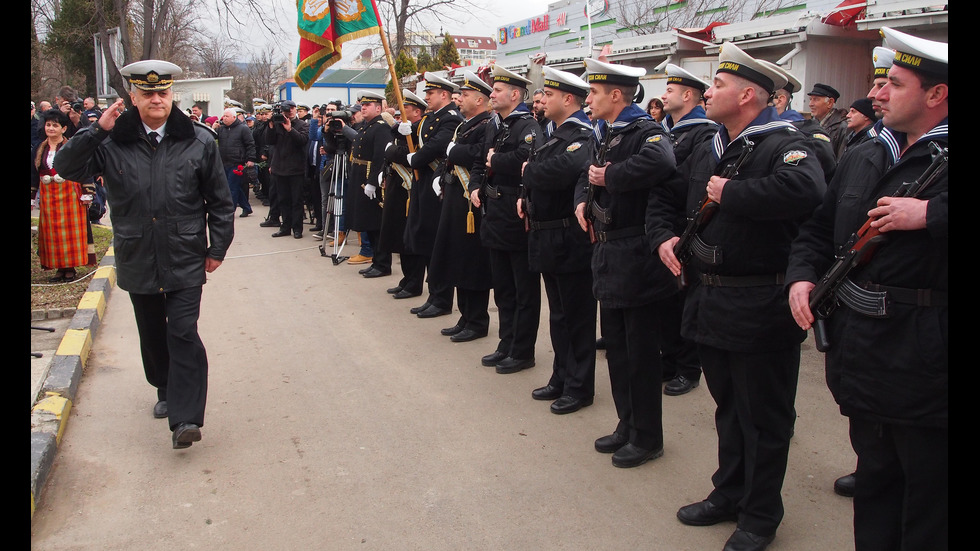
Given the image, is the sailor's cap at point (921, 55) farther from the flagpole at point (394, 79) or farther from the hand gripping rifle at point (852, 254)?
the flagpole at point (394, 79)

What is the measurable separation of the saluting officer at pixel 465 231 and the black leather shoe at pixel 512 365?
2.97ft

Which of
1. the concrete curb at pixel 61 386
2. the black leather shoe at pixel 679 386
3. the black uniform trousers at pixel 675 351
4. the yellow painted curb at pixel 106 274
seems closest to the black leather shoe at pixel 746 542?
the black leather shoe at pixel 679 386

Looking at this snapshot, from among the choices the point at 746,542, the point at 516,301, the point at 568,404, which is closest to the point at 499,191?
the point at 516,301

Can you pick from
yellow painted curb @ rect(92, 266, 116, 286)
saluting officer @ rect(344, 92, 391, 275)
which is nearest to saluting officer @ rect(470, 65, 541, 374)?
saluting officer @ rect(344, 92, 391, 275)

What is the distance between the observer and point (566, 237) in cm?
504

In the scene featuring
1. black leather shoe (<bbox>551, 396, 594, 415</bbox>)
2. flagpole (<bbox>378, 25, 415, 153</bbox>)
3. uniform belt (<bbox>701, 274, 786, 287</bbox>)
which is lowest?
black leather shoe (<bbox>551, 396, 594, 415</bbox>)

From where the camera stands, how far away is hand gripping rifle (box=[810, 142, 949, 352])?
8.14 ft

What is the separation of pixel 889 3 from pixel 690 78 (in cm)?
629

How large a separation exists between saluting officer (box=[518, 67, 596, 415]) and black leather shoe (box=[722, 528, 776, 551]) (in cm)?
178

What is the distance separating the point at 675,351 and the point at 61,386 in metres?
4.17

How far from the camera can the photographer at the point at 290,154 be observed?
12.2m

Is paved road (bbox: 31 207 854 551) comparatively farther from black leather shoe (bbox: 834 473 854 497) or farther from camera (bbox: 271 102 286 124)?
camera (bbox: 271 102 286 124)

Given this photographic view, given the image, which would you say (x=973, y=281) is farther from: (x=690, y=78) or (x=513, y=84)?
(x=513, y=84)

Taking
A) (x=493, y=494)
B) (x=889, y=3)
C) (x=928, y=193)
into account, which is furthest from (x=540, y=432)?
(x=889, y=3)
